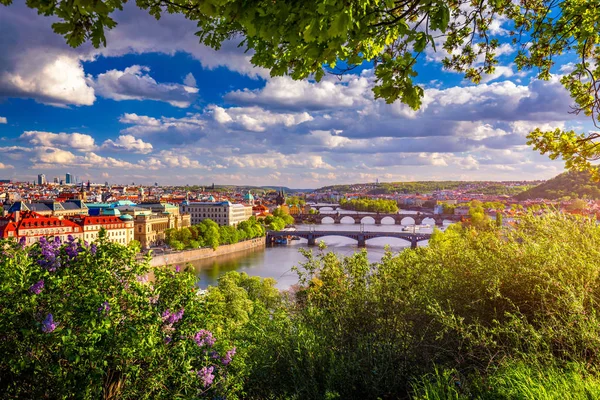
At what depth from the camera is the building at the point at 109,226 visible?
3522cm

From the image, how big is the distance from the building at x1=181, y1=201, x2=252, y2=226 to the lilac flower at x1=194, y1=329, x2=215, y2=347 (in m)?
60.4

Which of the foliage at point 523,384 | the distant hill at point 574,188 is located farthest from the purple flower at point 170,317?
the distant hill at point 574,188

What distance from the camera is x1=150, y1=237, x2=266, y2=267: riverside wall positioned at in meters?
32.9

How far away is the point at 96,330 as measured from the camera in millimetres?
2924

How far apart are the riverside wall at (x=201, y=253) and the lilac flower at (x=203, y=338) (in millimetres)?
27188

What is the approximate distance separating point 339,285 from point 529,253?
67.2 inches

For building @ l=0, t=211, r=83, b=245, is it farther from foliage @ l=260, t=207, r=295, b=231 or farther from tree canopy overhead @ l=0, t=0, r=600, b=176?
tree canopy overhead @ l=0, t=0, r=600, b=176

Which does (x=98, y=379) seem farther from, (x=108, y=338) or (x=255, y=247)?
(x=255, y=247)

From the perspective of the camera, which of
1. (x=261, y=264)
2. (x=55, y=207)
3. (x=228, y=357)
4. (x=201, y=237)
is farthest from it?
(x=55, y=207)

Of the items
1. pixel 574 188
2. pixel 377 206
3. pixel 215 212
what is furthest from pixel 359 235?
pixel 377 206

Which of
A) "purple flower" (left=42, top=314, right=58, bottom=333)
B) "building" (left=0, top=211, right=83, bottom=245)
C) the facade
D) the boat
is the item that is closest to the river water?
the boat

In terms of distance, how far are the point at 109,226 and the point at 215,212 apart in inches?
1074

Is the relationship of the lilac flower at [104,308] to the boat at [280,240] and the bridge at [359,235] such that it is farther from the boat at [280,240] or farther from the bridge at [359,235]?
the boat at [280,240]

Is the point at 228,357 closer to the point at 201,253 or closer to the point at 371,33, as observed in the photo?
the point at 371,33
